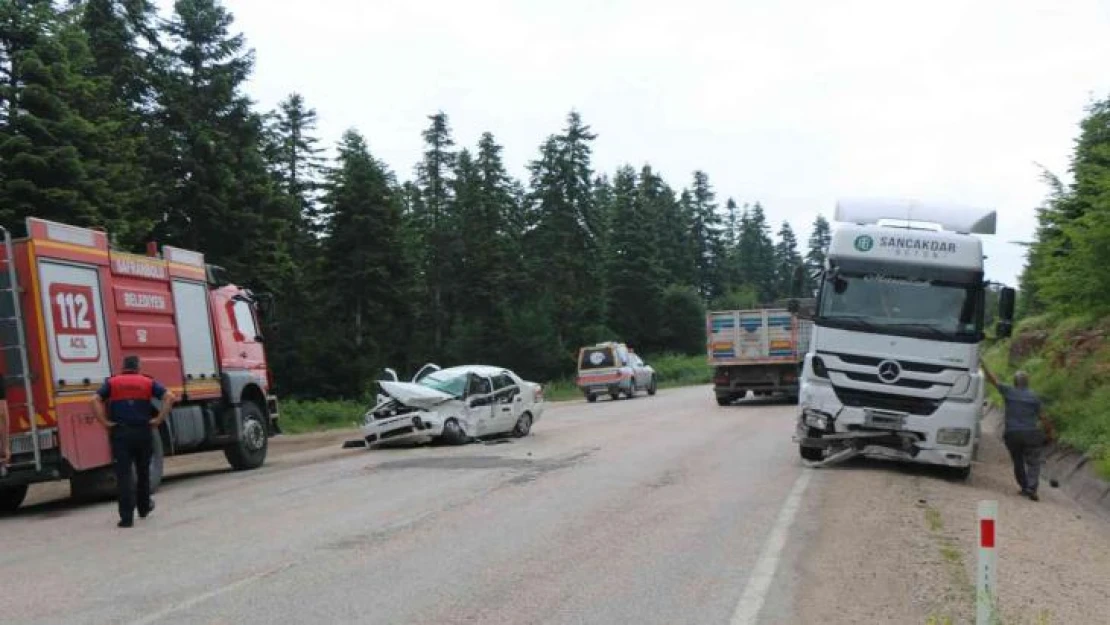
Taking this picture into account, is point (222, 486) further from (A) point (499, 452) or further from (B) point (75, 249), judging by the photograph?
(A) point (499, 452)

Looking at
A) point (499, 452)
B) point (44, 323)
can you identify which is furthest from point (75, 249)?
point (499, 452)

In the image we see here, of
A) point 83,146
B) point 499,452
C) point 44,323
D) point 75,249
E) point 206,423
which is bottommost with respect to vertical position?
point 499,452

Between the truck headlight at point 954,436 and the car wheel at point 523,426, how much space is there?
903 cm

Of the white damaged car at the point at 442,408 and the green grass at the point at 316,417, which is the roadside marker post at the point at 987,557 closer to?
the white damaged car at the point at 442,408

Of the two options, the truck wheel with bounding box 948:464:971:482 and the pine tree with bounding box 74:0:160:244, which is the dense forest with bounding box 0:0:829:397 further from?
the truck wheel with bounding box 948:464:971:482

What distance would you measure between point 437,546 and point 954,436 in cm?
768

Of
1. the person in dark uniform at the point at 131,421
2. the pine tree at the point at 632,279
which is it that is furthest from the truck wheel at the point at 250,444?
the pine tree at the point at 632,279

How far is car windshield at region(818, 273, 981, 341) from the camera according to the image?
43.8ft

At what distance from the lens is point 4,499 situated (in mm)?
12172

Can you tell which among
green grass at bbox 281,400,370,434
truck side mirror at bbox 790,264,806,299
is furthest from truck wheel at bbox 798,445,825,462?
green grass at bbox 281,400,370,434

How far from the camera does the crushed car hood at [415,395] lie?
17797mm

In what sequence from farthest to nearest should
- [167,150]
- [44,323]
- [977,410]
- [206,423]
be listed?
[167,150] → [206,423] → [977,410] → [44,323]

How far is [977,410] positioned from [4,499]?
12.4 metres

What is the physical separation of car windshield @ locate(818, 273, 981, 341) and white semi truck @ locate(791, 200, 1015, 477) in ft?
0.04
